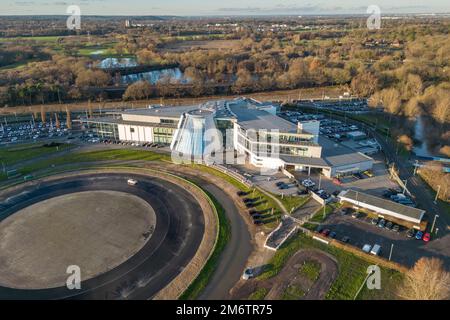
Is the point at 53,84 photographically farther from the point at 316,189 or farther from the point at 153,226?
the point at 316,189

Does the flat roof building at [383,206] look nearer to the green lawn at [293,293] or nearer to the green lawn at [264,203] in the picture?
the green lawn at [264,203]

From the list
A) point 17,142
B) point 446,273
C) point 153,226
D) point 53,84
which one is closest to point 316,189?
point 446,273

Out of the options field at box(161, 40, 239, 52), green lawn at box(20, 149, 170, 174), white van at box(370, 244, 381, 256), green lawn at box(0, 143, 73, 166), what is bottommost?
white van at box(370, 244, 381, 256)

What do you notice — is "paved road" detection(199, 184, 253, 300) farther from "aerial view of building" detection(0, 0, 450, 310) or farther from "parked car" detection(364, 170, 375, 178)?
"parked car" detection(364, 170, 375, 178)

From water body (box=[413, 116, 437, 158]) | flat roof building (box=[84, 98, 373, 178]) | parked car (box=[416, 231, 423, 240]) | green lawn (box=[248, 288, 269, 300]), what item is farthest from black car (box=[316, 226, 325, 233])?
water body (box=[413, 116, 437, 158])

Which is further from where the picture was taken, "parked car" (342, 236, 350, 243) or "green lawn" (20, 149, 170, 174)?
"green lawn" (20, 149, 170, 174)
